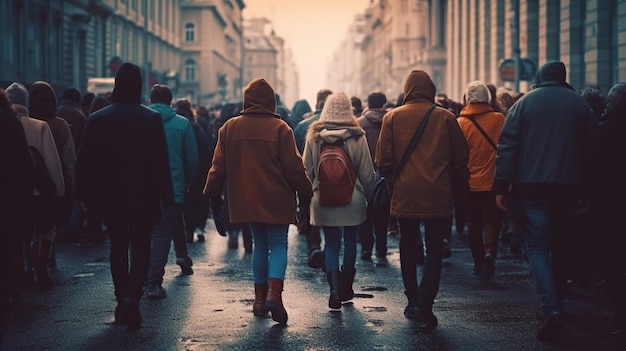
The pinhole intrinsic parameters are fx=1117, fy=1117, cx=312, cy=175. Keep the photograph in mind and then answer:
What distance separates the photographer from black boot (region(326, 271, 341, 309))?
9312 millimetres

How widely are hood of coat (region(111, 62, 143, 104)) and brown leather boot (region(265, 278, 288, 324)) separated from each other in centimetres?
177

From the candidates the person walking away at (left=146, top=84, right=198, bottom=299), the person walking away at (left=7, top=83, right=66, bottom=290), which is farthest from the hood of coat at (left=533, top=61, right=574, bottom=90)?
the person walking away at (left=7, top=83, right=66, bottom=290)

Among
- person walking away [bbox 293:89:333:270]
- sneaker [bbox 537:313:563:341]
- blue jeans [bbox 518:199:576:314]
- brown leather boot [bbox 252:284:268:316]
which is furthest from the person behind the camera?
person walking away [bbox 293:89:333:270]

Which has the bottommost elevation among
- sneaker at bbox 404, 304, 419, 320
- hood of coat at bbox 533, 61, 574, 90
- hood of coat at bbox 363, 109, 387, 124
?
sneaker at bbox 404, 304, 419, 320

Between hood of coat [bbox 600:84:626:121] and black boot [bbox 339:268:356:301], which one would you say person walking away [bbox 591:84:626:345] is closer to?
hood of coat [bbox 600:84:626:121]

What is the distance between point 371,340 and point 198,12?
85978mm

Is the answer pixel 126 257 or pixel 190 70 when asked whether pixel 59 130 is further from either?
pixel 190 70

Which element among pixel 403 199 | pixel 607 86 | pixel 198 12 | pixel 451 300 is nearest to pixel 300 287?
pixel 451 300

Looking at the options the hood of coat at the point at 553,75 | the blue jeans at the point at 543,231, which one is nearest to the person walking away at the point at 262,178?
the blue jeans at the point at 543,231

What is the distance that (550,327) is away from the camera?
781cm

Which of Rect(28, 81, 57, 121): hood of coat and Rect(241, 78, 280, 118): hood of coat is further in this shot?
Rect(28, 81, 57, 121): hood of coat

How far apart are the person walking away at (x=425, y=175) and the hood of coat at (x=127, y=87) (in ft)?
6.39

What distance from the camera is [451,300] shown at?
9.89m

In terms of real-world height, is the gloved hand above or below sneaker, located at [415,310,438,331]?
above
